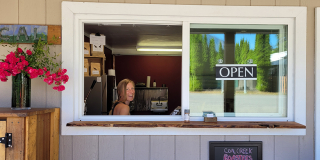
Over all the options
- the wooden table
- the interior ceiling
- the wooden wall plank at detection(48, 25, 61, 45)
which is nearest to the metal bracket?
the wooden table

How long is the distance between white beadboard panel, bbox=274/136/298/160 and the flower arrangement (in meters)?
2.06

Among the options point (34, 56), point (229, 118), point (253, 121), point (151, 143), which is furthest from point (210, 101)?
point (34, 56)

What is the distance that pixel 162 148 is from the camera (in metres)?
2.27

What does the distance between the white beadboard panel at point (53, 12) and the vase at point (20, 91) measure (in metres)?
0.59

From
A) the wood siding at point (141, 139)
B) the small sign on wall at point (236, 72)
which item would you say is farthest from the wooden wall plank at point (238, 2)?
the small sign on wall at point (236, 72)

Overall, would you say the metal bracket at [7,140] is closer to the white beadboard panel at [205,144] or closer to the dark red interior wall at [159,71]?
the white beadboard panel at [205,144]

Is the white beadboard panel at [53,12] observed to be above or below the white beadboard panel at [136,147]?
above

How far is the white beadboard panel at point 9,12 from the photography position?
7.28 feet

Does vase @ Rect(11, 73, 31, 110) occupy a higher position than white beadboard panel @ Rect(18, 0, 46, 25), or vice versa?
white beadboard panel @ Rect(18, 0, 46, 25)

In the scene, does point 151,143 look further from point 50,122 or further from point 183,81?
point 50,122

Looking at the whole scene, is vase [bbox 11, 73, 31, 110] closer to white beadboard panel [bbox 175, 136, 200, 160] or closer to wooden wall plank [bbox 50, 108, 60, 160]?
wooden wall plank [bbox 50, 108, 60, 160]

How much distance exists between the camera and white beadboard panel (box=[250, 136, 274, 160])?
7.47ft

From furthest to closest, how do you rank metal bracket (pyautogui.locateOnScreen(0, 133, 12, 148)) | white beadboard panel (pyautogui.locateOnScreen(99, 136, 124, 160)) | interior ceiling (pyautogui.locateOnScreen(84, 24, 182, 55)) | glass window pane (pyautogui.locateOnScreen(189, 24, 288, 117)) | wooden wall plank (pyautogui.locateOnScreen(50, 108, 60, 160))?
1. interior ceiling (pyautogui.locateOnScreen(84, 24, 182, 55))
2. glass window pane (pyautogui.locateOnScreen(189, 24, 288, 117))
3. white beadboard panel (pyautogui.locateOnScreen(99, 136, 124, 160))
4. wooden wall plank (pyautogui.locateOnScreen(50, 108, 60, 160))
5. metal bracket (pyautogui.locateOnScreen(0, 133, 12, 148))

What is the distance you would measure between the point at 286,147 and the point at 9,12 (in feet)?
9.61
